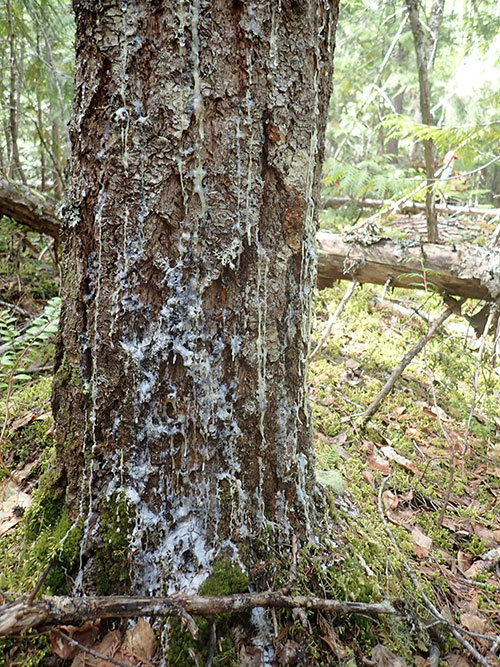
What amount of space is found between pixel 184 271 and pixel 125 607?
3.14ft

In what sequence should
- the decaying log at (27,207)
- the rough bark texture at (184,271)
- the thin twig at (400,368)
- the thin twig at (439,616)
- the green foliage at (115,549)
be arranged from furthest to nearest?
the decaying log at (27,207)
the thin twig at (400,368)
the thin twig at (439,616)
the green foliage at (115,549)
the rough bark texture at (184,271)

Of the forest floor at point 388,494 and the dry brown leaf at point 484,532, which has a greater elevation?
the forest floor at point 388,494

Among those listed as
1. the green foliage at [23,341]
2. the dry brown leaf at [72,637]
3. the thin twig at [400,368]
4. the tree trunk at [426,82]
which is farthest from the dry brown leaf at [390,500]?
the tree trunk at [426,82]

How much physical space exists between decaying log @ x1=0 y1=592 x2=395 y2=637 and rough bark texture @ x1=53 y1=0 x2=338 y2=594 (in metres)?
0.16

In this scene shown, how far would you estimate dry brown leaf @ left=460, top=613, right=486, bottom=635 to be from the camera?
5.65 ft

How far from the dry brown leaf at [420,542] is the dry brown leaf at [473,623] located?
0.98 ft

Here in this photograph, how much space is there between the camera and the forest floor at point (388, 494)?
59.6 inches

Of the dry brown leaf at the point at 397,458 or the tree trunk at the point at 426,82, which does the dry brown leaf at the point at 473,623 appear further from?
the tree trunk at the point at 426,82

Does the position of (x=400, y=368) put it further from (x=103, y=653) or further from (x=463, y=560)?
(x=103, y=653)

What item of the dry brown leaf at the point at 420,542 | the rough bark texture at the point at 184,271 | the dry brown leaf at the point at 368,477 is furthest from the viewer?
the dry brown leaf at the point at 368,477

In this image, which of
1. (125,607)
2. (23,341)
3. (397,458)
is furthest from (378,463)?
(23,341)

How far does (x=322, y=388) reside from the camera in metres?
3.41

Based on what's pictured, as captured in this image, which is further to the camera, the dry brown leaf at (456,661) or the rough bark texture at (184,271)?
the dry brown leaf at (456,661)

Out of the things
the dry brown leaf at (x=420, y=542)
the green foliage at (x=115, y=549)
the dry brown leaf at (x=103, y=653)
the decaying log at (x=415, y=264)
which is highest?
the decaying log at (x=415, y=264)
